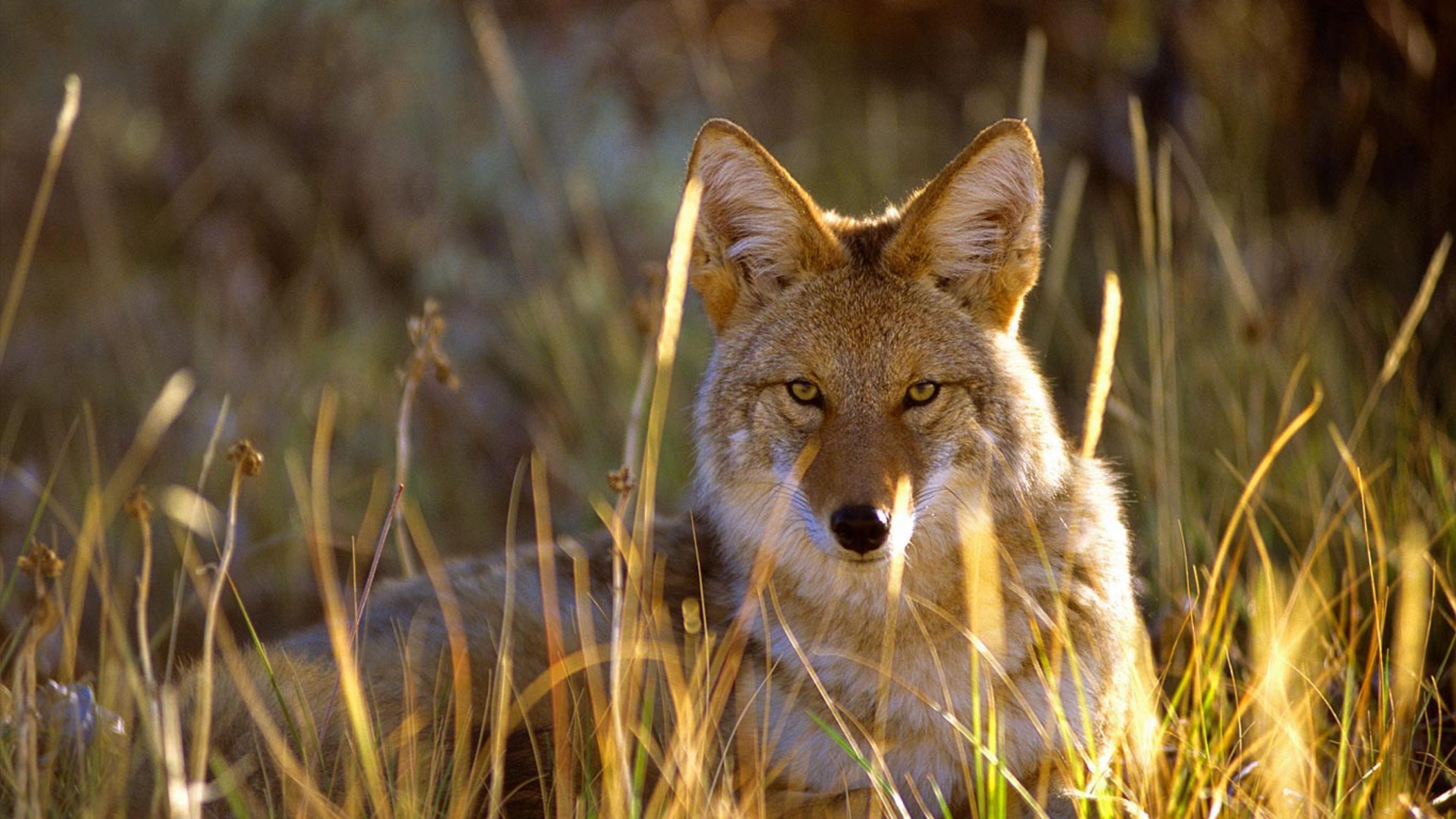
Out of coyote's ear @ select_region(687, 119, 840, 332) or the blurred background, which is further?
the blurred background

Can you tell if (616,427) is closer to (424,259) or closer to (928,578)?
(424,259)

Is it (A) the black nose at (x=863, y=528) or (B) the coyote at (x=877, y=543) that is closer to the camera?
(A) the black nose at (x=863, y=528)

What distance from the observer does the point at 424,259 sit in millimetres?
7602

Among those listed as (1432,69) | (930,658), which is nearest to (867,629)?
(930,658)

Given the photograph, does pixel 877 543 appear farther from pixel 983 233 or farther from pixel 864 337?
pixel 983 233

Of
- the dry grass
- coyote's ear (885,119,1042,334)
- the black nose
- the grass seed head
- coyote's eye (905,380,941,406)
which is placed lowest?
the dry grass

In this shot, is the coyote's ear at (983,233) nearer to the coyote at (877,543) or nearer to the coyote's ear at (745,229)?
the coyote at (877,543)

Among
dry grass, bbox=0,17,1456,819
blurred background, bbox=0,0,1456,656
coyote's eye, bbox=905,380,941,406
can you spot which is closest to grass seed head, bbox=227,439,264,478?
dry grass, bbox=0,17,1456,819

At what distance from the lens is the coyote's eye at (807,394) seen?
10.8 feet

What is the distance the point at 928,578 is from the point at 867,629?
0.20 m

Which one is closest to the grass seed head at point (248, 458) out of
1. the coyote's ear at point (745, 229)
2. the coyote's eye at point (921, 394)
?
the coyote's ear at point (745, 229)

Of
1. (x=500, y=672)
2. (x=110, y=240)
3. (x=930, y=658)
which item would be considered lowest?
(x=930, y=658)

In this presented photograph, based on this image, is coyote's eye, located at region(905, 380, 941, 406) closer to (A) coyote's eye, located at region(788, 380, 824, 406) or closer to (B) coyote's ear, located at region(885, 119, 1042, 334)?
(A) coyote's eye, located at region(788, 380, 824, 406)

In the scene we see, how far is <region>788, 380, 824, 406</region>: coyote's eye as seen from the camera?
3.30 meters
